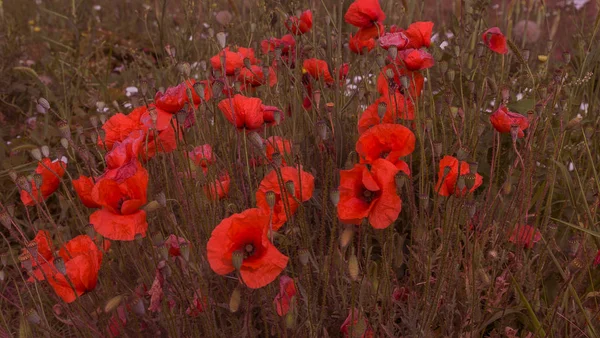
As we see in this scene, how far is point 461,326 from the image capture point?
143cm

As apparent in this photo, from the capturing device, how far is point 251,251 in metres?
1.23

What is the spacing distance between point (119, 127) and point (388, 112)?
0.68 meters

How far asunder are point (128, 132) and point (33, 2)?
12.9 feet

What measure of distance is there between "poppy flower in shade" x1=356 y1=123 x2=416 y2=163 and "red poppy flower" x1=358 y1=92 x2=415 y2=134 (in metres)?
0.07

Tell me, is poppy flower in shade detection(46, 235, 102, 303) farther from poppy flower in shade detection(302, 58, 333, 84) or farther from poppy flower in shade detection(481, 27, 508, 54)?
poppy flower in shade detection(481, 27, 508, 54)

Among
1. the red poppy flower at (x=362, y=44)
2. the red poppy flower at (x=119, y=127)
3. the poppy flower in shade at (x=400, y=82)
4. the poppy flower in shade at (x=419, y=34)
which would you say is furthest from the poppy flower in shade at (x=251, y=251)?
the red poppy flower at (x=362, y=44)

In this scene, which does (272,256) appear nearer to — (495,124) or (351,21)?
(495,124)

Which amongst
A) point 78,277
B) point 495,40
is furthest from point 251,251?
point 495,40

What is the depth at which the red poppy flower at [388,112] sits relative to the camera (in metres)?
1.54

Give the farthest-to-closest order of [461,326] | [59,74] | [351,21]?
[59,74] < [351,21] < [461,326]

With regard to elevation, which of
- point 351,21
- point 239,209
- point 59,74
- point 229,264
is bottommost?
point 59,74

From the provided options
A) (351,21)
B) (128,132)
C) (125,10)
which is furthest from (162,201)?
(125,10)

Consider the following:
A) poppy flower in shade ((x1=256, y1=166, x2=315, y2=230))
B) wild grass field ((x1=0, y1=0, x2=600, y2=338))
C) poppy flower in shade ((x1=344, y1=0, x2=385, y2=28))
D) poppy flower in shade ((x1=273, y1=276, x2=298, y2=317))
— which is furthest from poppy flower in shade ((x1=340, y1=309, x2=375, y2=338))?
poppy flower in shade ((x1=344, y1=0, x2=385, y2=28))

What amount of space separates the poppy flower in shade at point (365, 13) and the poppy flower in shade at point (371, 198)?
2.09 ft
